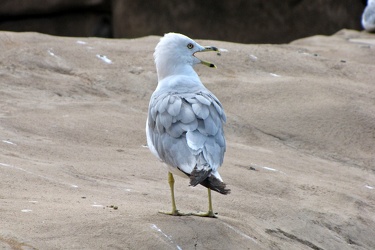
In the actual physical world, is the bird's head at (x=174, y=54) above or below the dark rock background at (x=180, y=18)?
above

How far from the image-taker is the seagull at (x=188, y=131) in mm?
5173

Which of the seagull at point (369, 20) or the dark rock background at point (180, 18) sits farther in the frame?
the dark rock background at point (180, 18)

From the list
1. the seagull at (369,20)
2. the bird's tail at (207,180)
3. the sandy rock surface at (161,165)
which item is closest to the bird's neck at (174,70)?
the sandy rock surface at (161,165)

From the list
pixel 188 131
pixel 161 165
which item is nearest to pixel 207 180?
pixel 188 131

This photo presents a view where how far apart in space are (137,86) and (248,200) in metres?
3.04

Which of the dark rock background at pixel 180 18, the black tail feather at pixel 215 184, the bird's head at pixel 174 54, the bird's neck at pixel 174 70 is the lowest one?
the dark rock background at pixel 180 18

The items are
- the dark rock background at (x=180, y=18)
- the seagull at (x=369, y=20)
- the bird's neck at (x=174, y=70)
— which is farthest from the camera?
the dark rock background at (x=180, y=18)

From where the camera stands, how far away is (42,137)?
758 cm

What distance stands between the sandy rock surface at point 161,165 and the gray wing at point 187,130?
1.29 ft

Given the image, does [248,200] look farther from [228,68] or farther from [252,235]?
[228,68]

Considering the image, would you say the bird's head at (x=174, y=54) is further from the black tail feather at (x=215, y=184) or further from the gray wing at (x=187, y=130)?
the black tail feather at (x=215, y=184)

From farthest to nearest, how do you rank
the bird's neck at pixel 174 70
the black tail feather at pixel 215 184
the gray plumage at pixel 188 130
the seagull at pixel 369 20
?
the seagull at pixel 369 20 < the bird's neck at pixel 174 70 < the gray plumage at pixel 188 130 < the black tail feather at pixel 215 184

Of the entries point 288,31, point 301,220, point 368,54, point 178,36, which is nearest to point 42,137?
point 178,36

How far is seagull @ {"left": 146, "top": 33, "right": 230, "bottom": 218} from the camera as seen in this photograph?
5.17m
